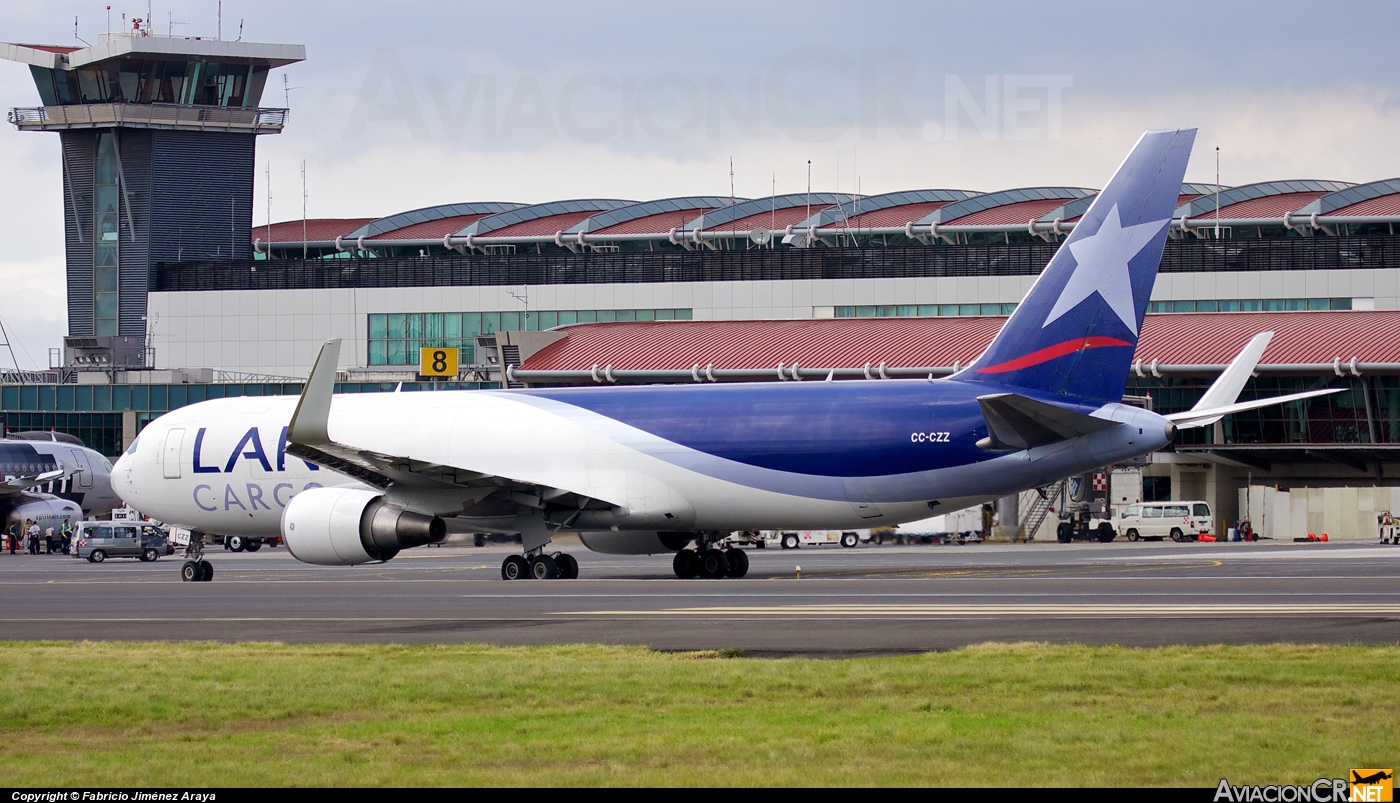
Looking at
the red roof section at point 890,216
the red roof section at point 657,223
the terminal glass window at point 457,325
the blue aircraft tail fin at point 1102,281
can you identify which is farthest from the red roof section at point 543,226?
Answer: the blue aircraft tail fin at point 1102,281

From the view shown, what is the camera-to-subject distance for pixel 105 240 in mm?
97312

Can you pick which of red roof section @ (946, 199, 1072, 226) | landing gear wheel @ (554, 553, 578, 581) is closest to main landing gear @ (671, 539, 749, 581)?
landing gear wheel @ (554, 553, 578, 581)

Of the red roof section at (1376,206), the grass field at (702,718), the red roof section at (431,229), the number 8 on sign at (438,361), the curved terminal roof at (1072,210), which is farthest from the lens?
the red roof section at (431,229)

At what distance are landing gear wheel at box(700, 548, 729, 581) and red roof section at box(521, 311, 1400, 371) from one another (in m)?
34.9

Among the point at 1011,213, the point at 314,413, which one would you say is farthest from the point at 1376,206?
the point at 314,413

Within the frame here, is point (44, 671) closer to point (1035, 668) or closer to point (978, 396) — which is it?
point (1035, 668)

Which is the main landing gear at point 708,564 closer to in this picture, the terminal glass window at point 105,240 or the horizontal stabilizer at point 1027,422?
the horizontal stabilizer at point 1027,422

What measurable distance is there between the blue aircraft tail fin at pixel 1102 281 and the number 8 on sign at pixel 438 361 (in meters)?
45.0

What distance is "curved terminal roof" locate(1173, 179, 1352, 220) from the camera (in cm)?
9031

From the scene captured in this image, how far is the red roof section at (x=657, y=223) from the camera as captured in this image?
3853 inches

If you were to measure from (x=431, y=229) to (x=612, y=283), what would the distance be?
17451 millimetres

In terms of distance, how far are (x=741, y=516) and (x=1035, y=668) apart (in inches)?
707

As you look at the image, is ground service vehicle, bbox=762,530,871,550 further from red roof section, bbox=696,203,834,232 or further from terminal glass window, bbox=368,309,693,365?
red roof section, bbox=696,203,834,232

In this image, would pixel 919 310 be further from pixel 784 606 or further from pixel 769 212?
pixel 784 606
